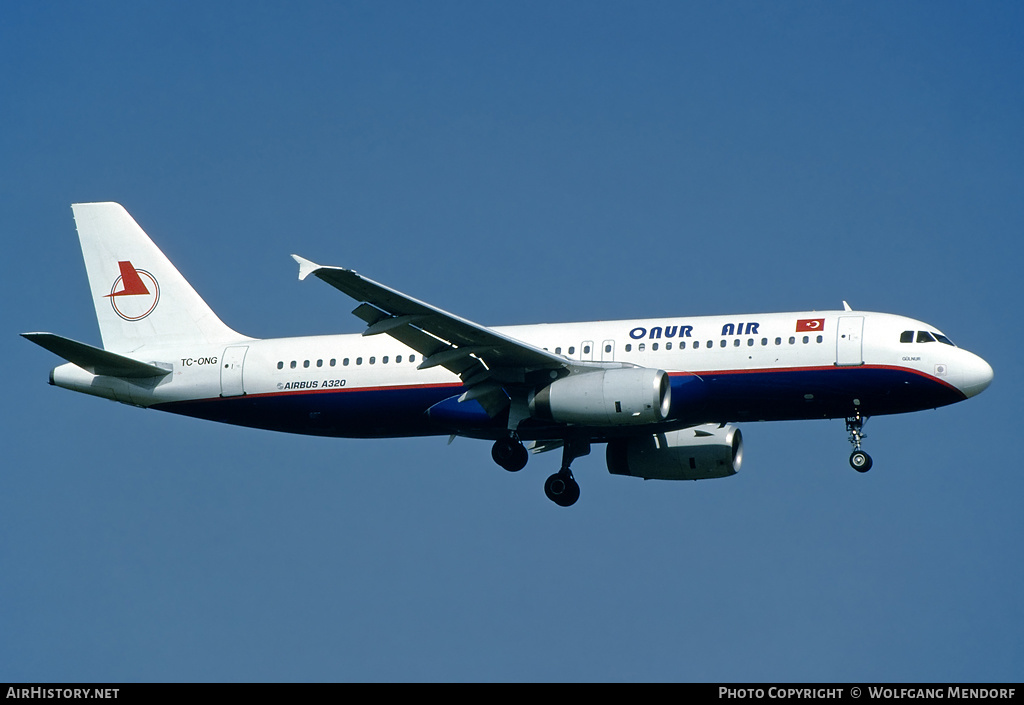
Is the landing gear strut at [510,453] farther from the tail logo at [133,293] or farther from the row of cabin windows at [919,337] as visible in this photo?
the tail logo at [133,293]

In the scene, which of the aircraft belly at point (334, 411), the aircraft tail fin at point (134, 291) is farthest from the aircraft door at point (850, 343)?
the aircraft tail fin at point (134, 291)

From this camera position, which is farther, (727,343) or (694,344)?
(694,344)

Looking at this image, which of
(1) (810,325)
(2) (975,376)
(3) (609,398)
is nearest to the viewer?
(3) (609,398)

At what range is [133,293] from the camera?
44.7 m

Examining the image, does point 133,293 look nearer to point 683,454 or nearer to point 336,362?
point 336,362

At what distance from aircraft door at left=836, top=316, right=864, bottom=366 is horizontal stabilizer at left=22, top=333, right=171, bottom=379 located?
18.6 m

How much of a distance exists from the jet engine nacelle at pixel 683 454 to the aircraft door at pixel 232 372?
10640 millimetres

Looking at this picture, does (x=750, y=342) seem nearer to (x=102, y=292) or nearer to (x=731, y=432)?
Result: (x=731, y=432)

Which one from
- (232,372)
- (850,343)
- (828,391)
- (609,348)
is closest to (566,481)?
(609,348)

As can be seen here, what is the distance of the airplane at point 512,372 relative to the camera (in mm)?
37438

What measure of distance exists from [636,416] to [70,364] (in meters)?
16.4

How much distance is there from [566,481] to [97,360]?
43.7ft

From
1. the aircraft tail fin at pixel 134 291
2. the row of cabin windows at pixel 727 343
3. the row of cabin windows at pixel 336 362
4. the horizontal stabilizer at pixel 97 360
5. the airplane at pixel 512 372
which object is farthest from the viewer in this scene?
the aircraft tail fin at pixel 134 291

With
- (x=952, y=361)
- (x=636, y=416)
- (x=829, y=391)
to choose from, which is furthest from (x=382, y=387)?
(x=952, y=361)
